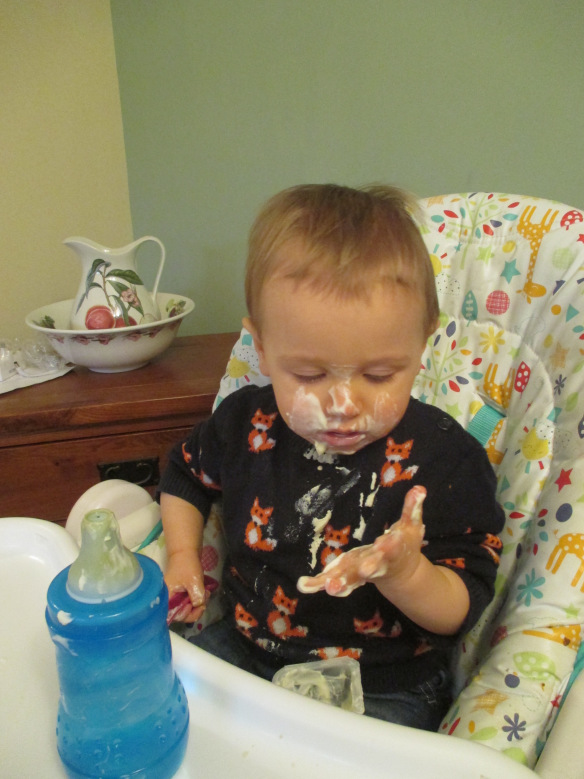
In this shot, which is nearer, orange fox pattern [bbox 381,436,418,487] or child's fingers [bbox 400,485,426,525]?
child's fingers [bbox 400,485,426,525]

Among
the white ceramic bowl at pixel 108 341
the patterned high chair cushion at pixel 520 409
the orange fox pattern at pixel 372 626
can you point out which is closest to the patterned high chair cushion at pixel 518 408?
the patterned high chair cushion at pixel 520 409

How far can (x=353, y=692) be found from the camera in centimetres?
58

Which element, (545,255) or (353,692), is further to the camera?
(545,255)

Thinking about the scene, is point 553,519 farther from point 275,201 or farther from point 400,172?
point 400,172

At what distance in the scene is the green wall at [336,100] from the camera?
48.0 inches

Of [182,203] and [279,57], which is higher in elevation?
[279,57]

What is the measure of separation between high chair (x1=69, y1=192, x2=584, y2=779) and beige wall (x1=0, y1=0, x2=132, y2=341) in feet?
2.63

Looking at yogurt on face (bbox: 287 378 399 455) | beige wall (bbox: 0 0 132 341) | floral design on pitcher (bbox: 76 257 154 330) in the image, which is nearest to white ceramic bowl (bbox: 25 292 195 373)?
floral design on pitcher (bbox: 76 257 154 330)

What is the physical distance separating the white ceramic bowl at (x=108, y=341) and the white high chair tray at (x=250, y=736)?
2.24 ft

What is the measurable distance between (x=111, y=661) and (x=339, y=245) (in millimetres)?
407

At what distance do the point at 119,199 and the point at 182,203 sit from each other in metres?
0.19

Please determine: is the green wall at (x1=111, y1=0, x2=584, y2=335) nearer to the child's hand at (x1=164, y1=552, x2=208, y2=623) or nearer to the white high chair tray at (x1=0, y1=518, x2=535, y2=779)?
the child's hand at (x1=164, y1=552, x2=208, y2=623)

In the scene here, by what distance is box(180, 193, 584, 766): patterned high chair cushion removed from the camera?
58 cm

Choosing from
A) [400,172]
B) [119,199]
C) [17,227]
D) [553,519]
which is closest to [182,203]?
[119,199]
